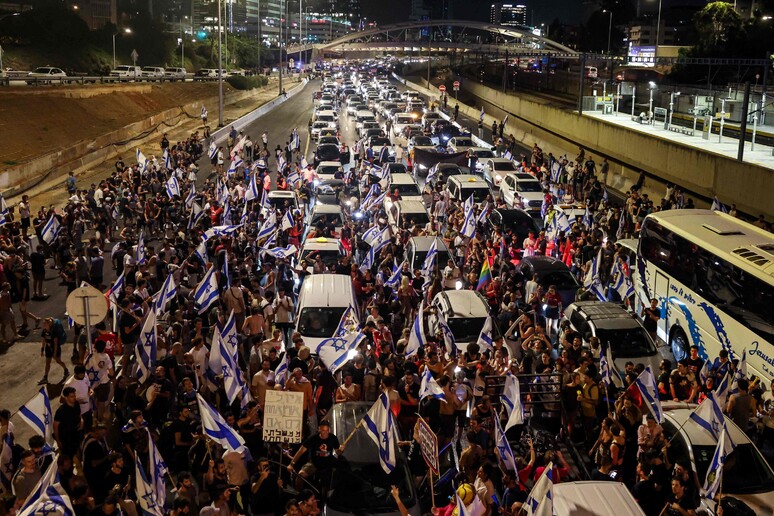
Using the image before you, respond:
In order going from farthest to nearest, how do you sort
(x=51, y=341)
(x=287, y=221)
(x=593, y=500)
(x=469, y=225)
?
(x=469, y=225) → (x=287, y=221) → (x=51, y=341) → (x=593, y=500)

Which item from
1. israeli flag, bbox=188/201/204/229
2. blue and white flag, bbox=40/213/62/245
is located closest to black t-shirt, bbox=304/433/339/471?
israeli flag, bbox=188/201/204/229

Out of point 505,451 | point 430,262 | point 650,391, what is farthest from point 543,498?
point 430,262

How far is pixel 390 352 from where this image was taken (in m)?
13.3

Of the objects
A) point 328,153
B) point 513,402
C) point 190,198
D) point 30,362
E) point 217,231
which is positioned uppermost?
point 328,153

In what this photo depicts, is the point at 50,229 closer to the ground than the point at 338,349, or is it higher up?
higher up

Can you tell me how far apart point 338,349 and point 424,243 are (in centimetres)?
708

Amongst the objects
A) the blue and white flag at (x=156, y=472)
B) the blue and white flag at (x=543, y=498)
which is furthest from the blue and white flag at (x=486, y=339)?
the blue and white flag at (x=156, y=472)

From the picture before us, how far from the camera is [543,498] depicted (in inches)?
289

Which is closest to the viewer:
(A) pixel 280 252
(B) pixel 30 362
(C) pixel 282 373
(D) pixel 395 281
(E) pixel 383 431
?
(E) pixel 383 431

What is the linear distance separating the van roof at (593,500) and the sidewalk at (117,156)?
91.1 ft

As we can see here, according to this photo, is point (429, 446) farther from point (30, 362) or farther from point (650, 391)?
point (30, 362)

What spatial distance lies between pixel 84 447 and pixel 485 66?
471 feet

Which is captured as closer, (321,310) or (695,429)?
(695,429)

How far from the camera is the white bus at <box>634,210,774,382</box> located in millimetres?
13734
